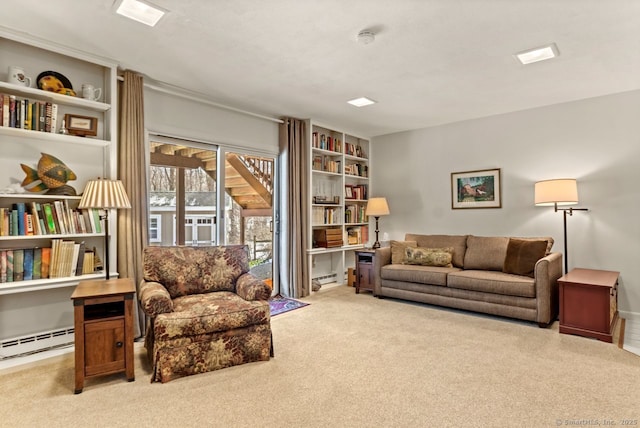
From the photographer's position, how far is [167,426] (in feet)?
6.11

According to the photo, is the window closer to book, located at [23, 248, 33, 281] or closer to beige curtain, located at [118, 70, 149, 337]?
beige curtain, located at [118, 70, 149, 337]

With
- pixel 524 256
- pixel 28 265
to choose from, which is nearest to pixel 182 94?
pixel 28 265

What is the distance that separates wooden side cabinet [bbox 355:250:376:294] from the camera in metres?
4.94

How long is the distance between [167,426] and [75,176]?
88.9 inches

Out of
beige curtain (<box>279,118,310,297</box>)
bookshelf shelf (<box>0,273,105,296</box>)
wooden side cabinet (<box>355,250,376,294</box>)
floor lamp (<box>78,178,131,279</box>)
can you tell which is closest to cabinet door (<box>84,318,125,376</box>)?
floor lamp (<box>78,178,131,279</box>)

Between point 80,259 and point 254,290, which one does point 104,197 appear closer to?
point 80,259

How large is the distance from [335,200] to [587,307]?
343 centimetres

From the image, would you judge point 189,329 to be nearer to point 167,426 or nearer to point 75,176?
point 167,426

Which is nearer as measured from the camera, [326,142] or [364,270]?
[364,270]

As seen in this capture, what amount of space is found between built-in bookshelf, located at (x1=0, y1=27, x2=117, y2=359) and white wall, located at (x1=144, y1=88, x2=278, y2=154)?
1.79 ft

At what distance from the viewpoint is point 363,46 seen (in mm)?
2863

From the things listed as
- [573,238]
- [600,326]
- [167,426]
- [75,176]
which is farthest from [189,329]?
[573,238]

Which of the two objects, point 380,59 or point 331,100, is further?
point 331,100

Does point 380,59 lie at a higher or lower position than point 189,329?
higher
